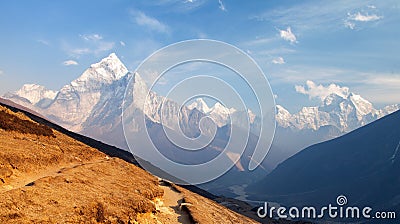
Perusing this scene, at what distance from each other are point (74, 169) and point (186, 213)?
1502 cm

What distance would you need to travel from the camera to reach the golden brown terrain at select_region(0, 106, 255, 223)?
25.1 meters

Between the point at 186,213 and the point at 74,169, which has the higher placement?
the point at 74,169

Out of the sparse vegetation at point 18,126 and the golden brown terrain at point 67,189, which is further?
the sparse vegetation at point 18,126

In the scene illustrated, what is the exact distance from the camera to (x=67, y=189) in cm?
3027

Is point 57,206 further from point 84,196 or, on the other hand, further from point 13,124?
point 13,124

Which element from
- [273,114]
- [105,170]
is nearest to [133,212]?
[105,170]

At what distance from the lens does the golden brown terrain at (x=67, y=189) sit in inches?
989

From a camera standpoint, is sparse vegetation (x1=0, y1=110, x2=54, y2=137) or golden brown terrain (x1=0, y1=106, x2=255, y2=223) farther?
sparse vegetation (x1=0, y1=110, x2=54, y2=137)

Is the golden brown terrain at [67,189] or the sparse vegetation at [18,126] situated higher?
the sparse vegetation at [18,126]

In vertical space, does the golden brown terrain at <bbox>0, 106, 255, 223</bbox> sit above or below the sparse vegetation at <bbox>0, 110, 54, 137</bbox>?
below

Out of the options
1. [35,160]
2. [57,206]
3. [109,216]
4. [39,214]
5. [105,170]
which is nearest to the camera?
[39,214]

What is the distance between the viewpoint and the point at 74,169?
38562 millimetres

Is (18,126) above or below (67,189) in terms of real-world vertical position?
above

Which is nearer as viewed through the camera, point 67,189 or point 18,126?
point 67,189
